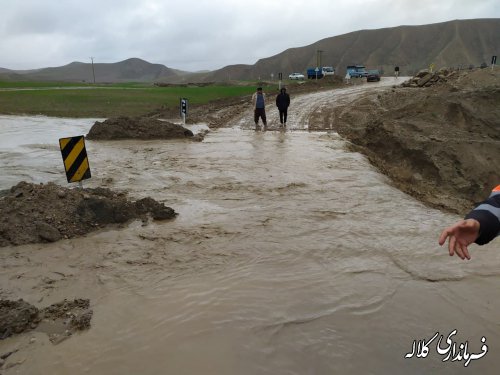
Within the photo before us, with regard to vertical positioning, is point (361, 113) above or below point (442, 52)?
below

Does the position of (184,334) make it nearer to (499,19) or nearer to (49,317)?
(49,317)

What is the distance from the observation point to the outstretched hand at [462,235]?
206 cm

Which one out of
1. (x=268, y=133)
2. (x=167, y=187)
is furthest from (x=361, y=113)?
(x=167, y=187)

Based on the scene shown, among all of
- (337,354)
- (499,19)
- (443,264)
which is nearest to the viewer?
(337,354)

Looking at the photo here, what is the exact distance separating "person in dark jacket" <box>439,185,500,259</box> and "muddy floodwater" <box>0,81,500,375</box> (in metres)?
1.35

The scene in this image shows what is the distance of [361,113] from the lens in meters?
19.4

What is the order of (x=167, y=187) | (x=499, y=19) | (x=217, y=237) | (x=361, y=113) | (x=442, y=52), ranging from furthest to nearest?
1. (x=499, y=19)
2. (x=442, y=52)
3. (x=361, y=113)
4. (x=167, y=187)
5. (x=217, y=237)

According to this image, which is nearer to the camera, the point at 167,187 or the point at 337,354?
the point at 337,354

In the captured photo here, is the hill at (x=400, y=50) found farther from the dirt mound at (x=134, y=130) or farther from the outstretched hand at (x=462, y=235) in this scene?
the outstretched hand at (x=462, y=235)

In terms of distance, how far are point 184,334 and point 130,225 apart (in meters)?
2.65

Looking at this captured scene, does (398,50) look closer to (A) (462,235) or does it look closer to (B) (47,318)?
(B) (47,318)

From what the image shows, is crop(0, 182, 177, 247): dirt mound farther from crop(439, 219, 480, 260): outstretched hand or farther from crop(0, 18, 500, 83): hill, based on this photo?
crop(0, 18, 500, 83): hill

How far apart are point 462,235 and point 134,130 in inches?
520

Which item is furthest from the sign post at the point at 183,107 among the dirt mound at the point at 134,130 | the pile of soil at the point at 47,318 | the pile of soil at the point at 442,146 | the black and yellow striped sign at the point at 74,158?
the pile of soil at the point at 47,318
